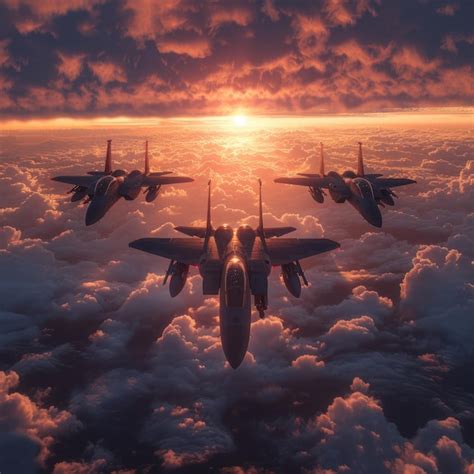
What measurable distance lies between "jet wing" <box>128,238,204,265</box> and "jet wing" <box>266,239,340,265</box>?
6.70m

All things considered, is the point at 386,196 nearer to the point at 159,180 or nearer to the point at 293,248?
the point at 293,248

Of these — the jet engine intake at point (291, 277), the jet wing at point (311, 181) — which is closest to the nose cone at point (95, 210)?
the jet engine intake at point (291, 277)

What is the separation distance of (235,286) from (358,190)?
21895 millimetres

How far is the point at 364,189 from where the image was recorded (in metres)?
36.8

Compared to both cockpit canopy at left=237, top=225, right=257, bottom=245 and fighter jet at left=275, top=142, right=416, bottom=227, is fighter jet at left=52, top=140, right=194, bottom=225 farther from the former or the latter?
fighter jet at left=275, top=142, right=416, bottom=227

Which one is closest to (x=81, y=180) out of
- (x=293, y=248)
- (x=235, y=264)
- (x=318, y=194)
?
(x=293, y=248)

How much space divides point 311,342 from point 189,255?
541 ft

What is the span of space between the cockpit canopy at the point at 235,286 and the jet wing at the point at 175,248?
292 inches

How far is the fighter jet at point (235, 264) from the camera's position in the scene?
20.5m

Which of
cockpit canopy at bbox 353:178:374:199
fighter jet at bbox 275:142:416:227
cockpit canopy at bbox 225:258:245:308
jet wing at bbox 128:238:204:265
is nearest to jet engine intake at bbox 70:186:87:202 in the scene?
jet wing at bbox 128:238:204:265

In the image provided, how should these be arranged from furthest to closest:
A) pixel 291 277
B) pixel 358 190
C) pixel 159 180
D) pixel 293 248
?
pixel 159 180 < pixel 358 190 < pixel 293 248 < pixel 291 277

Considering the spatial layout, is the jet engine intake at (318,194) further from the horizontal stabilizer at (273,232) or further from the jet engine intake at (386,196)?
the horizontal stabilizer at (273,232)

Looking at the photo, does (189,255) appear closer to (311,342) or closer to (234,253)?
(234,253)

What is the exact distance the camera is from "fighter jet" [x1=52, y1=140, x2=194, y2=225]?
33.8 m
